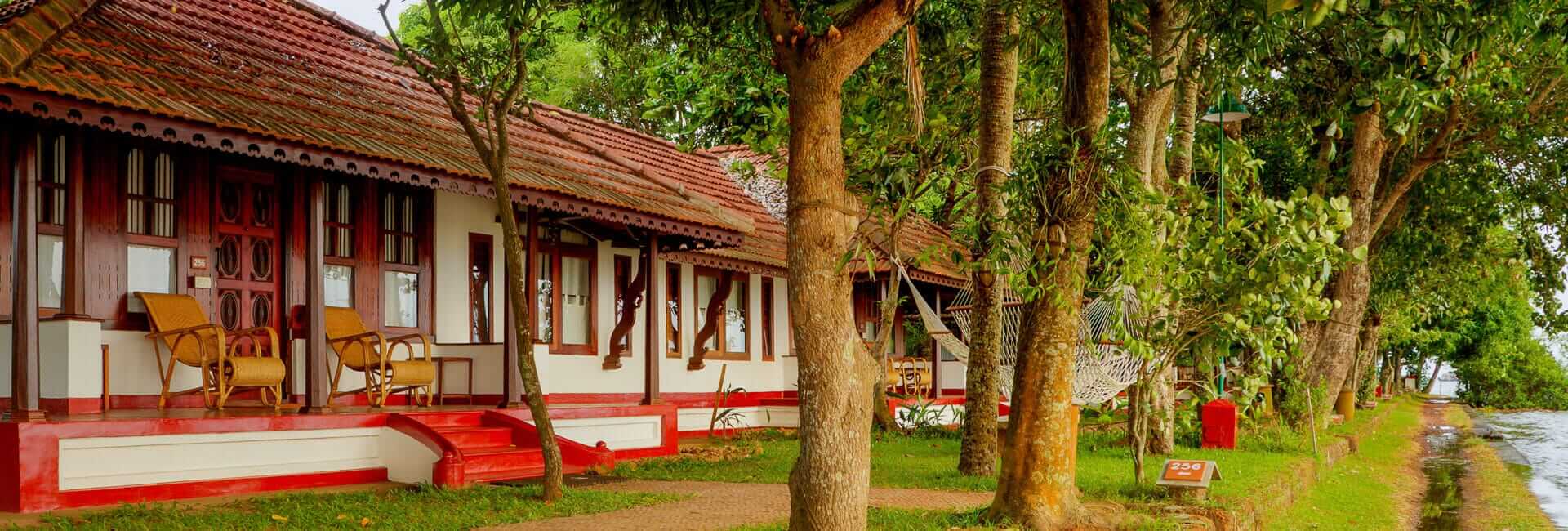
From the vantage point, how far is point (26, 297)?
7754mm

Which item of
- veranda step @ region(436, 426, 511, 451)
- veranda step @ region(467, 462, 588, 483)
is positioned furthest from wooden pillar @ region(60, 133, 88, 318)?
veranda step @ region(467, 462, 588, 483)

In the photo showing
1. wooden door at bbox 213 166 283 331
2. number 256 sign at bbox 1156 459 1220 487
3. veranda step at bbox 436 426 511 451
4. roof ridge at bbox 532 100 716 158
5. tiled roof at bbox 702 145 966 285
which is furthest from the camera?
tiled roof at bbox 702 145 966 285

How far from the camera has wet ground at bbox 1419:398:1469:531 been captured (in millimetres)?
12984

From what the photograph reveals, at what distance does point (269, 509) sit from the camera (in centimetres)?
816

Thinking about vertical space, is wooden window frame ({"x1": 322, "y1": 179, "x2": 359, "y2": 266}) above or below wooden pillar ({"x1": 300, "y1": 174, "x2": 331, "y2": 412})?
above

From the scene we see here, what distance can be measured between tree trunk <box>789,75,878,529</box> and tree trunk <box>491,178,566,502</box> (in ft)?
11.6

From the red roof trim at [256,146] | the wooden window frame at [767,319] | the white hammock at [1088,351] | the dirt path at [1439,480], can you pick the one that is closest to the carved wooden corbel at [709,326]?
the wooden window frame at [767,319]

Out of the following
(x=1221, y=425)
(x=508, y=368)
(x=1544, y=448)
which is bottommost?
(x=1544, y=448)

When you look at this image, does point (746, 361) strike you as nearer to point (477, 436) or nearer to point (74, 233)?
point (477, 436)

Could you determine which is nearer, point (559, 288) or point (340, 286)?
point (340, 286)

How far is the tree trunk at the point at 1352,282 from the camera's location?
16688 millimetres

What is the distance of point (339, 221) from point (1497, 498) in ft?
42.9

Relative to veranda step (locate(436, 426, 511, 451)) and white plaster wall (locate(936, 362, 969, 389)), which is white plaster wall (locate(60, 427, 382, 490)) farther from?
white plaster wall (locate(936, 362, 969, 389))

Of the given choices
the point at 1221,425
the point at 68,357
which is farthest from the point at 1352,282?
the point at 68,357
